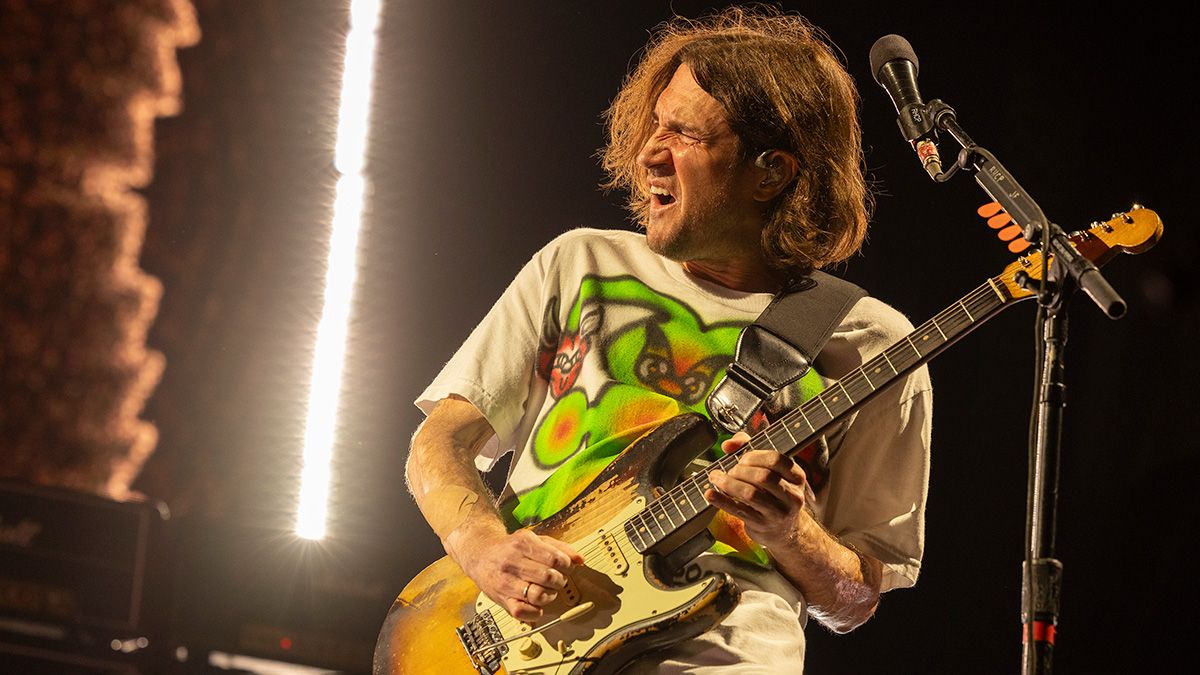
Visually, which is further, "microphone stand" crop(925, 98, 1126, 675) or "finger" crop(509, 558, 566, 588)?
"finger" crop(509, 558, 566, 588)

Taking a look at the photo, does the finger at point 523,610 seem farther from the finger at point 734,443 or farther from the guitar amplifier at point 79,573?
the guitar amplifier at point 79,573

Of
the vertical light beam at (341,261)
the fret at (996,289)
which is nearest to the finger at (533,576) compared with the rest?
the fret at (996,289)

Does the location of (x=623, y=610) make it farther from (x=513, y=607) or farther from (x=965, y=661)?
(x=965, y=661)

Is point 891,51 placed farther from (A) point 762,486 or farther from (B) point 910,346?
(A) point 762,486

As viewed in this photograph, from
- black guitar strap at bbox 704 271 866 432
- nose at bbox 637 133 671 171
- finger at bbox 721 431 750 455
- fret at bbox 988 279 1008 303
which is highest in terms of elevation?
nose at bbox 637 133 671 171

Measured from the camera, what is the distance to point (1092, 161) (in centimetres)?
319

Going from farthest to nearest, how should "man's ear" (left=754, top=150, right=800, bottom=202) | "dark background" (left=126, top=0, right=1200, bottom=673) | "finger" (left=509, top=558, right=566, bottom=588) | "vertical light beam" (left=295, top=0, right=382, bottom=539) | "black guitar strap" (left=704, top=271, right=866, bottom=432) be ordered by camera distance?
1. "vertical light beam" (left=295, top=0, right=382, bottom=539)
2. "dark background" (left=126, top=0, right=1200, bottom=673)
3. "man's ear" (left=754, top=150, right=800, bottom=202)
4. "black guitar strap" (left=704, top=271, right=866, bottom=432)
5. "finger" (left=509, top=558, right=566, bottom=588)

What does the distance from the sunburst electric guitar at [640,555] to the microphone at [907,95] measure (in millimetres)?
280

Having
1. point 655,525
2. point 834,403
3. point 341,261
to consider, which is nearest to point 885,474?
point 834,403

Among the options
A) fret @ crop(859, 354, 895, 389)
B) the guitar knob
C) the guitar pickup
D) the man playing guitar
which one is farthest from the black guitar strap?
the guitar knob

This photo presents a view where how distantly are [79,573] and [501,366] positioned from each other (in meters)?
1.17

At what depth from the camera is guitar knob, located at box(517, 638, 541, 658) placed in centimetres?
207

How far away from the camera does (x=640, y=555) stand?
6.82 ft

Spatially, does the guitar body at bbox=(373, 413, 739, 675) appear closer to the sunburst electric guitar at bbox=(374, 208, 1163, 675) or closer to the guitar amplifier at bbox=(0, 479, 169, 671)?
the sunburst electric guitar at bbox=(374, 208, 1163, 675)
